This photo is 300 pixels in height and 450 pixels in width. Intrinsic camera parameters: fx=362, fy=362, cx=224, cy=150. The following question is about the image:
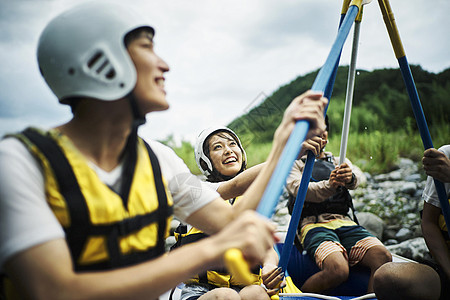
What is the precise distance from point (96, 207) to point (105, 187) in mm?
67

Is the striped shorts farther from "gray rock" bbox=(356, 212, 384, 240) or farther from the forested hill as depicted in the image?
"gray rock" bbox=(356, 212, 384, 240)

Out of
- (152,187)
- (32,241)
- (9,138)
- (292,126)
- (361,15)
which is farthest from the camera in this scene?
(361,15)

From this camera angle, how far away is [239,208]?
126 cm

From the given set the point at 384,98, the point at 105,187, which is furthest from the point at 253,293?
the point at 384,98

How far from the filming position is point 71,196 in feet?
3.05

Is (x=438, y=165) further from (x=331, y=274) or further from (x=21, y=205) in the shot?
(x=21, y=205)

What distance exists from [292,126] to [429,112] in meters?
5.96

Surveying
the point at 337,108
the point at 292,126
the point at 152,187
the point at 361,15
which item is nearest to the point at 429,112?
the point at 337,108

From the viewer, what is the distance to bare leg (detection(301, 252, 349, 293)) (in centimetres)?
256

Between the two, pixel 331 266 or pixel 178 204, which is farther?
pixel 331 266

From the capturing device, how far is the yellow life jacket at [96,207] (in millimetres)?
924

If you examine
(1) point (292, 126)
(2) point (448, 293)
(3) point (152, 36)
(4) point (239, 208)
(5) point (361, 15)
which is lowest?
(2) point (448, 293)

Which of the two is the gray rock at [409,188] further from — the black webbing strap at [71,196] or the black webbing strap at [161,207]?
the black webbing strap at [71,196]

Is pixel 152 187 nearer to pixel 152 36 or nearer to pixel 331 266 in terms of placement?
pixel 152 36
